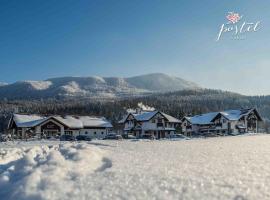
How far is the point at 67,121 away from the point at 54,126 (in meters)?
3.60

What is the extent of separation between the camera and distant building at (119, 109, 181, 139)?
8456 cm

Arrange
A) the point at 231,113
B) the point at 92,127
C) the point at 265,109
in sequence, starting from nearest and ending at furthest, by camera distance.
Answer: the point at 92,127 < the point at 231,113 < the point at 265,109

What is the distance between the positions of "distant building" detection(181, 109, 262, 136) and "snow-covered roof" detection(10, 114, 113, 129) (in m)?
26.4

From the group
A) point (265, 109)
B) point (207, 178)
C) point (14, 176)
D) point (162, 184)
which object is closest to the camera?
point (162, 184)

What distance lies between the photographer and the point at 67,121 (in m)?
79.7

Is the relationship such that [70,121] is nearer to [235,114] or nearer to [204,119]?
[204,119]

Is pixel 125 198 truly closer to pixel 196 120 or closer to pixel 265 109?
pixel 196 120

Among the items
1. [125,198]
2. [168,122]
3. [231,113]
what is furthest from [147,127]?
[125,198]

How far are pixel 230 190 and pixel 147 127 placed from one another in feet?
242

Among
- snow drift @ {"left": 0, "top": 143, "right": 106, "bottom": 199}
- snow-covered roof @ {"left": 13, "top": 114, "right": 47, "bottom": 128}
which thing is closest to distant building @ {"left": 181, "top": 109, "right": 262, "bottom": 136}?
snow-covered roof @ {"left": 13, "top": 114, "right": 47, "bottom": 128}

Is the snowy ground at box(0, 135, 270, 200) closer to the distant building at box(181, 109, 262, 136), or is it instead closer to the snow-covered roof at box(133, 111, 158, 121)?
the snow-covered roof at box(133, 111, 158, 121)

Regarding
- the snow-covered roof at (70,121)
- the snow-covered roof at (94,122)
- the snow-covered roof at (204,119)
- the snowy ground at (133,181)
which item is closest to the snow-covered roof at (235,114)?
the snow-covered roof at (204,119)

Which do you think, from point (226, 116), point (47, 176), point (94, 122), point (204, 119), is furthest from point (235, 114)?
point (47, 176)

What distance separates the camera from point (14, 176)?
1427 centimetres
